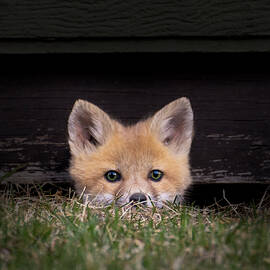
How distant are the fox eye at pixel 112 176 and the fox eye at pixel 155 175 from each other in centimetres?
27

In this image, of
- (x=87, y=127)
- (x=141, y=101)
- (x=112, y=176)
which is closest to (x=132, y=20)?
(x=141, y=101)

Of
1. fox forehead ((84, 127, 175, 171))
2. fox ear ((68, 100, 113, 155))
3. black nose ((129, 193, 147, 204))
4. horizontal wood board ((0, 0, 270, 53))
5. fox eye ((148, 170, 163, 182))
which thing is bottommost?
black nose ((129, 193, 147, 204))

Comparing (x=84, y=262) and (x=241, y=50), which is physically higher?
(x=241, y=50)

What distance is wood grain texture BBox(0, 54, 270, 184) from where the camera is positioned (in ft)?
11.9

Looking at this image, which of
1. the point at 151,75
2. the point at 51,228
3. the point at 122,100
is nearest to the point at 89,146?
the point at 122,100

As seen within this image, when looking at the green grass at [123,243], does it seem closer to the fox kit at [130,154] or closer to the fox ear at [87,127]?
the fox kit at [130,154]

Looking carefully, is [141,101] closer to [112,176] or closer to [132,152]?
[132,152]

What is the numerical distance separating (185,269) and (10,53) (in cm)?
234

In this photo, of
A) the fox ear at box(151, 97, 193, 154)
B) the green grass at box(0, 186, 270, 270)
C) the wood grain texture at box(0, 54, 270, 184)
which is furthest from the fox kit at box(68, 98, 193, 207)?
the green grass at box(0, 186, 270, 270)

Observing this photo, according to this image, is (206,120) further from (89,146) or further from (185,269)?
(185,269)

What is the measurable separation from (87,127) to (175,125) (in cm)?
81

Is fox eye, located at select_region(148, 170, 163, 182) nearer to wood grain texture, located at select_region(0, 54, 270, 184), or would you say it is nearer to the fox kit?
the fox kit

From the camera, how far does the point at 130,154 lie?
3504 millimetres

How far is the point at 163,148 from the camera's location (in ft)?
12.1
